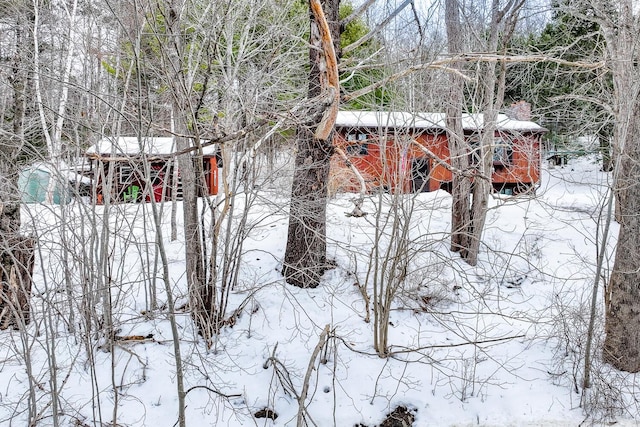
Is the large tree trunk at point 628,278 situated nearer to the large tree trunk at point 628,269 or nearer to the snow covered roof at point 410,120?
the large tree trunk at point 628,269

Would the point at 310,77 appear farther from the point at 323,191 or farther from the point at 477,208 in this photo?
the point at 477,208

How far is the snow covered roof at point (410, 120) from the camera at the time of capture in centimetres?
831

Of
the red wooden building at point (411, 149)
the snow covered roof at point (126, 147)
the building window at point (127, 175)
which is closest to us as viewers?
the snow covered roof at point (126, 147)

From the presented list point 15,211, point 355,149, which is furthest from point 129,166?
point 355,149

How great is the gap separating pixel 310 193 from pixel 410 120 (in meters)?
2.30

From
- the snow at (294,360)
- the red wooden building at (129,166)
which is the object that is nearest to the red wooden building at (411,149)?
the snow at (294,360)

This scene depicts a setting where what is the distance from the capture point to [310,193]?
852 cm

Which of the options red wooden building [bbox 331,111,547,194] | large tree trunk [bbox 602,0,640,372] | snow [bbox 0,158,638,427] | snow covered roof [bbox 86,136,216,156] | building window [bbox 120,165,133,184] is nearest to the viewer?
snow covered roof [bbox 86,136,216,156]

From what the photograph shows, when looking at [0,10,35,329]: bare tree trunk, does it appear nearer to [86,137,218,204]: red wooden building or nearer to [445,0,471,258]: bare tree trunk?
[86,137,218,204]: red wooden building

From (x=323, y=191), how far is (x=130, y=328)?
4.21m

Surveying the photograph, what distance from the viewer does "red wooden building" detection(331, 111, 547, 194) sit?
7.93 m

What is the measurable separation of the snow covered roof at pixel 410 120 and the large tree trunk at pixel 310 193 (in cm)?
Result: 128

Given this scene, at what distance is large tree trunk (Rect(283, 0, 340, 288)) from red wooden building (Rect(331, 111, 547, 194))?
0.64 meters

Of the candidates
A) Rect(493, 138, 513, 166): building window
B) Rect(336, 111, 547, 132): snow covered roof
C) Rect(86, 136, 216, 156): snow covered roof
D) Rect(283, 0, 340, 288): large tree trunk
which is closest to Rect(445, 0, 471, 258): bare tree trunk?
Rect(336, 111, 547, 132): snow covered roof
